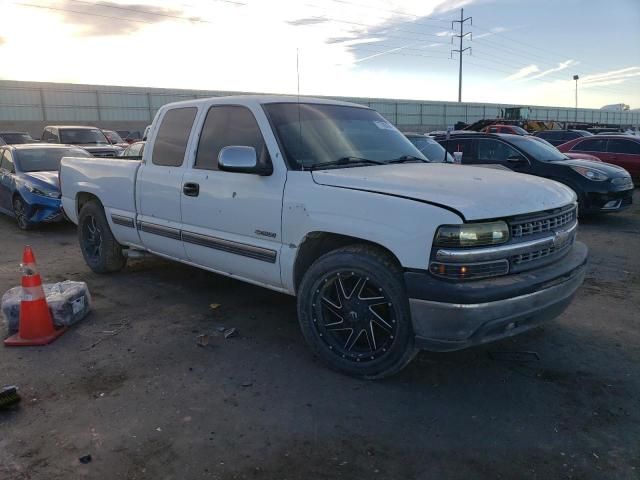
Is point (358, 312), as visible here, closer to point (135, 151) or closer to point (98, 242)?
point (98, 242)


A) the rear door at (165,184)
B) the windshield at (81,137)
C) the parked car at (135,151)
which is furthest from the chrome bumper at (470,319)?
the windshield at (81,137)

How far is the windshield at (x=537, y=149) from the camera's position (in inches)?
396

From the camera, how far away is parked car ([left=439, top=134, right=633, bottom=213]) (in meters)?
9.45

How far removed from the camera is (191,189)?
4609 mm

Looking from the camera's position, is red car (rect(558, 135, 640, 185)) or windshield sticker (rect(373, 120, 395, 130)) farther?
red car (rect(558, 135, 640, 185))

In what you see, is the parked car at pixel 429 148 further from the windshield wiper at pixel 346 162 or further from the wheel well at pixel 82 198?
the wheel well at pixel 82 198

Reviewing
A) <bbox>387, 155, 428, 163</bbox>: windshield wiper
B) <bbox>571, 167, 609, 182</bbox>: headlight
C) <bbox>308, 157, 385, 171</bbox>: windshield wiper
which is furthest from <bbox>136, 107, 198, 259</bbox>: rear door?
<bbox>571, 167, 609, 182</bbox>: headlight

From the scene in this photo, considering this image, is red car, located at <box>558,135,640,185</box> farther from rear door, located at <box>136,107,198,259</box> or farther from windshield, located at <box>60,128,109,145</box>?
windshield, located at <box>60,128,109,145</box>

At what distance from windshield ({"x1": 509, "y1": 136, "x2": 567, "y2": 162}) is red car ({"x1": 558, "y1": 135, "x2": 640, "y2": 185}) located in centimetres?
469

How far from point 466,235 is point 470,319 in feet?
1.64

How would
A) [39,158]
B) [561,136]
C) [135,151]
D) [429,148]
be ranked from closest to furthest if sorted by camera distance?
[135,151] → [429,148] → [39,158] → [561,136]

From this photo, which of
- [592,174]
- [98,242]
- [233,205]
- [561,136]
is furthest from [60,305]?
[561,136]

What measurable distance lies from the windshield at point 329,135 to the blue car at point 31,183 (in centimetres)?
661

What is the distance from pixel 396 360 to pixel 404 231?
0.89 metres
